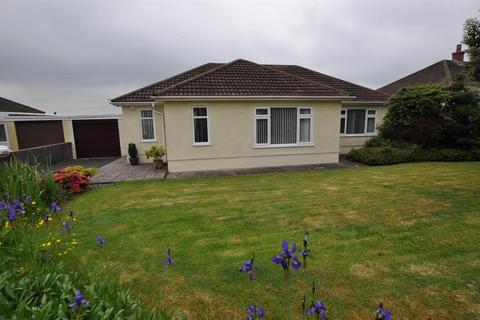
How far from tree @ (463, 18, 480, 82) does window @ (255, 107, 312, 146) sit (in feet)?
19.0

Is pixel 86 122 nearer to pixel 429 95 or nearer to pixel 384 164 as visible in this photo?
pixel 384 164

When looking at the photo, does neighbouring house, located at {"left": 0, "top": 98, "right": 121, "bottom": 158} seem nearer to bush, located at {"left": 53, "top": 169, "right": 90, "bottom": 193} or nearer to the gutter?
the gutter

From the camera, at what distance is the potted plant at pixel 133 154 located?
12.5 m

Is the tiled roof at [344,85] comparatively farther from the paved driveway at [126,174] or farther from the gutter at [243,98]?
the paved driveway at [126,174]

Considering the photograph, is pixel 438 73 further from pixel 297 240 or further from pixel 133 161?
→ pixel 133 161

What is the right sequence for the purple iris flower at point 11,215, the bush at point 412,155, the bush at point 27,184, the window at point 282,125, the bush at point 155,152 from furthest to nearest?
the bush at point 412,155 < the bush at point 155,152 < the window at point 282,125 < the bush at point 27,184 < the purple iris flower at point 11,215

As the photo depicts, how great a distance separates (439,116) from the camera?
12117mm

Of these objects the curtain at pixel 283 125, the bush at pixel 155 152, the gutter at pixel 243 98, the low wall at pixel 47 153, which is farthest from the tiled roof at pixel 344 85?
the low wall at pixel 47 153

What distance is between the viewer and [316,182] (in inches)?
323

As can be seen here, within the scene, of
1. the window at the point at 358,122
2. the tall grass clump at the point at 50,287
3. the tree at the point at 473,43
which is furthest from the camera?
the window at the point at 358,122

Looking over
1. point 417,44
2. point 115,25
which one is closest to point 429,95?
point 417,44

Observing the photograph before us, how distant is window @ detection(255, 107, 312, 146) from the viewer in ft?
35.8

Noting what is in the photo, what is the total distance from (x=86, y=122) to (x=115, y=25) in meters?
7.82

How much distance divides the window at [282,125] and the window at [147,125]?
6.36 meters
